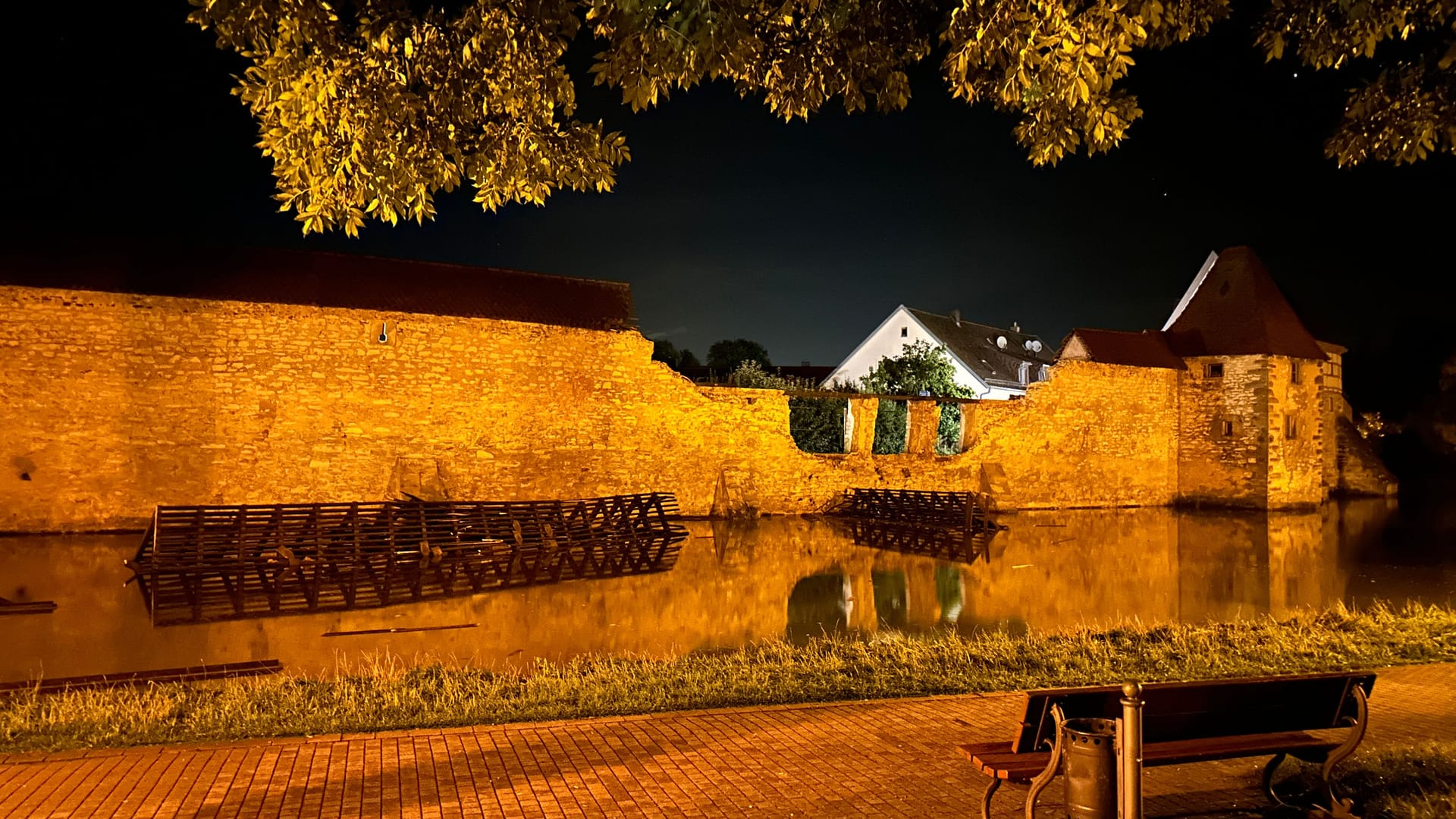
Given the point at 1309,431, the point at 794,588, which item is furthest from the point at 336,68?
the point at 1309,431

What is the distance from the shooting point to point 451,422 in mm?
18422

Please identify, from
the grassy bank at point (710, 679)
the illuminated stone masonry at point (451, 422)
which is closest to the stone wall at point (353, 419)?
the illuminated stone masonry at point (451, 422)

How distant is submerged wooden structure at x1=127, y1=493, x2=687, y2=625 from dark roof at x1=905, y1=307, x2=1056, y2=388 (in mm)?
29029

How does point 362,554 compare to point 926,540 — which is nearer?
point 362,554

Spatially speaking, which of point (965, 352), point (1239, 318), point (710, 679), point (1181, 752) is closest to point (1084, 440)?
point (1239, 318)

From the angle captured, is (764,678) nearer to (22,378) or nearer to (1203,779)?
(1203,779)

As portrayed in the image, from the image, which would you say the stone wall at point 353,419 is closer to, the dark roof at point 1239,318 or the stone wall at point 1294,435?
the stone wall at point 1294,435

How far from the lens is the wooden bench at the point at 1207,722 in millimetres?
3682

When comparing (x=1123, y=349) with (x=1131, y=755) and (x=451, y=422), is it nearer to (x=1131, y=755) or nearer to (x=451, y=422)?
(x=451, y=422)

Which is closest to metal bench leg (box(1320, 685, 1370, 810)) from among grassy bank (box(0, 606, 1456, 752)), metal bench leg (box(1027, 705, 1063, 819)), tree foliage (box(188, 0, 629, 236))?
metal bench leg (box(1027, 705, 1063, 819))

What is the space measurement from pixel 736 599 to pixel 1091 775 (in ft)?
25.9

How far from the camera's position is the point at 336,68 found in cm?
498

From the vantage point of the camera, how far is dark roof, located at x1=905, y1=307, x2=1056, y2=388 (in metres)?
41.3

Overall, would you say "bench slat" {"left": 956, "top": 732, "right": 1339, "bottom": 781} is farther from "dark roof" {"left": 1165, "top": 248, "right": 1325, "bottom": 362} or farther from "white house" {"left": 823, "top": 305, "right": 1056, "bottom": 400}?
"white house" {"left": 823, "top": 305, "right": 1056, "bottom": 400}
